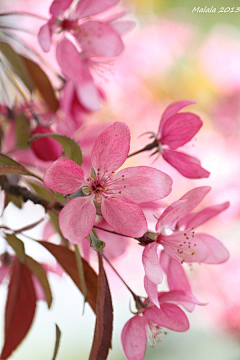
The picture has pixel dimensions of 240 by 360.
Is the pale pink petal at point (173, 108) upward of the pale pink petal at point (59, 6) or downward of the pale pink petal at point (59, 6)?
downward

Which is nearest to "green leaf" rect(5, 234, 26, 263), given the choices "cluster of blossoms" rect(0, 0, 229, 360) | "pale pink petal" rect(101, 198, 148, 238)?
"cluster of blossoms" rect(0, 0, 229, 360)

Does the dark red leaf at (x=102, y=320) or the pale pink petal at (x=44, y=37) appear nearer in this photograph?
the dark red leaf at (x=102, y=320)

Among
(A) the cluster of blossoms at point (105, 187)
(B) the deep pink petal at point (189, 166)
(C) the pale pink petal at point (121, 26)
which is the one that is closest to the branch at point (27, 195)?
(A) the cluster of blossoms at point (105, 187)

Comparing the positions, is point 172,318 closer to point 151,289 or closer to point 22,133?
point 151,289

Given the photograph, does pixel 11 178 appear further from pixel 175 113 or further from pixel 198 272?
pixel 198 272

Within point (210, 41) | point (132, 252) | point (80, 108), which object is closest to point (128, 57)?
point (210, 41)

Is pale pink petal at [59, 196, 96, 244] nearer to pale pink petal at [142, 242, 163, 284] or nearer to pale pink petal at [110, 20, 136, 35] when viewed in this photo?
pale pink petal at [142, 242, 163, 284]

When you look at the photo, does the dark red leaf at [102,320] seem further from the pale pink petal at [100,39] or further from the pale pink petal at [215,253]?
the pale pink petal at [100,39]
